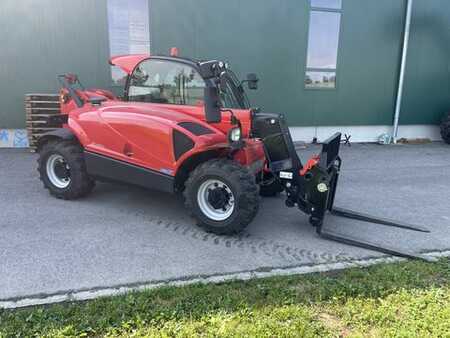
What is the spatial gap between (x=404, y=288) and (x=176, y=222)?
98.5 inches

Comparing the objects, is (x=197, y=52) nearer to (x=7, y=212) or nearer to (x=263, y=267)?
(x=7, y=212)

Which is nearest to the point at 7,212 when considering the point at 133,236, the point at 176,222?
the point at 133,236

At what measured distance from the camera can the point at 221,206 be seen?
13.6 ft

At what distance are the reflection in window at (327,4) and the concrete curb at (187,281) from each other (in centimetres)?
716

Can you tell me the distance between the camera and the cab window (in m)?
4.49

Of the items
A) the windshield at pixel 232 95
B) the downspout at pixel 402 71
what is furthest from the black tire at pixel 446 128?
the windshield at pixel 232 95

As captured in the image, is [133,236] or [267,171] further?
[267,171]

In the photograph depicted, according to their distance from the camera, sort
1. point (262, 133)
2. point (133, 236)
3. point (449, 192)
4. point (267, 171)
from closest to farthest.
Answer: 1. point (133, 236)
2. point (262, 133)
3. point (267, 171)
4. point (449, 192)

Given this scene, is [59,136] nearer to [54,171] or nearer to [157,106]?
[54,171]

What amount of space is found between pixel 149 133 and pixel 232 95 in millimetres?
1202

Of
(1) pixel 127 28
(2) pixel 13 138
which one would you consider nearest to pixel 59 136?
(2) pixel 13 138

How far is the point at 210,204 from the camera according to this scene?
4.17 meters

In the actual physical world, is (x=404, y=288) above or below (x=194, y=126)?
below

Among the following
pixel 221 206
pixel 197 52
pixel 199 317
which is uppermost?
pixel 197 52
